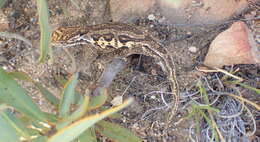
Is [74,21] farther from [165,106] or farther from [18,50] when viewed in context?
[165,106]

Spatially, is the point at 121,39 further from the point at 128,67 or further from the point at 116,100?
the point at 116,100

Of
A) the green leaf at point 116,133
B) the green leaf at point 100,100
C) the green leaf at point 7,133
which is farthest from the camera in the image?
the green leaf at point 116,133

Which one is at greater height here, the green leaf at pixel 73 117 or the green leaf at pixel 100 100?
the green leaf at pixel 100 100

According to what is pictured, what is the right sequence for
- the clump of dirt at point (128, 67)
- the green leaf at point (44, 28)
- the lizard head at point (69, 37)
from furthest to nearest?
the clump of dirt at point (128, 67), the lizard head at point (69, 37), the green leaf at point (44, 28)

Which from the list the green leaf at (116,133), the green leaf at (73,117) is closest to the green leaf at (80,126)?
the green leaf at (73,117)

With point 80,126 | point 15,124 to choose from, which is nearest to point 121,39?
point 15,124

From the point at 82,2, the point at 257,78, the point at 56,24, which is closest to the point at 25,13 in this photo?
the point at 56,24

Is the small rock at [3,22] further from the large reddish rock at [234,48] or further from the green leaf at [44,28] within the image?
the large reddish rock at [234,48]
